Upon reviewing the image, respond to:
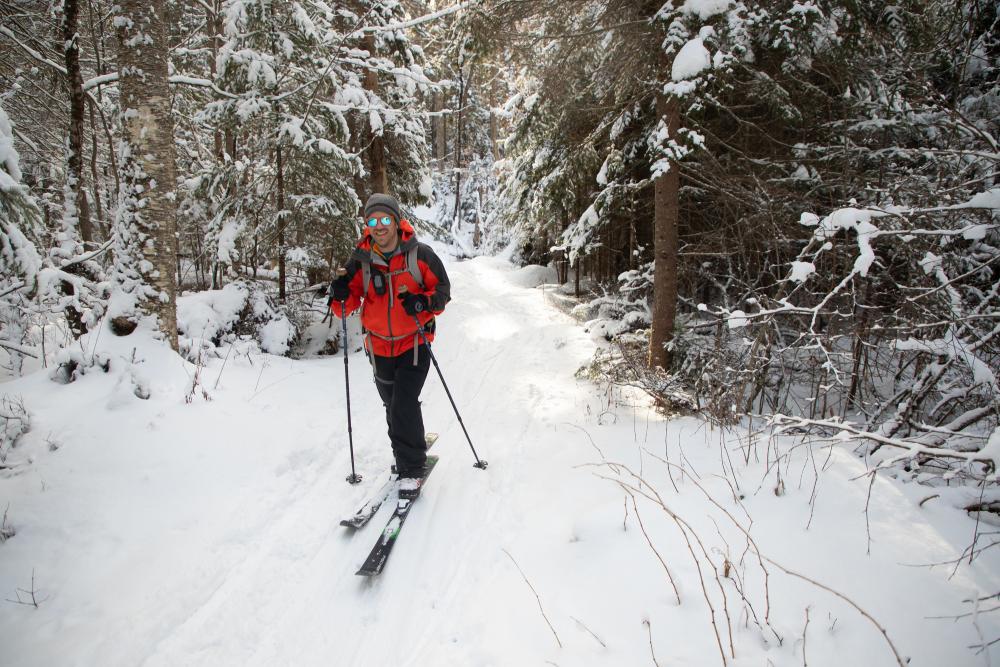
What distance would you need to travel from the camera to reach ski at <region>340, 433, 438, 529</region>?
365 cm

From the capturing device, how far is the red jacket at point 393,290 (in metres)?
4.04

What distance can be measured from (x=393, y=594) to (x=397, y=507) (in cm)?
88

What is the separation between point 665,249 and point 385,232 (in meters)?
4.22

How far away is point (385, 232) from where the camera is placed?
13.0ft

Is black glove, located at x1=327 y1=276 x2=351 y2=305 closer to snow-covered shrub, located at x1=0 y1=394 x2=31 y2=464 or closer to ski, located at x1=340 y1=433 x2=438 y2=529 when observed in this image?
ski, located at x1=340 y1=433 x2=438 y2=529

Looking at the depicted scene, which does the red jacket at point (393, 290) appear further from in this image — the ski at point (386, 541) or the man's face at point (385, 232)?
the ski at point (386, 541)

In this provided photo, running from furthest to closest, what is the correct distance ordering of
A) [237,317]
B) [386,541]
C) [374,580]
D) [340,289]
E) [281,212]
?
[281,212], [237,317], [340,289], [386,541], [374,580]

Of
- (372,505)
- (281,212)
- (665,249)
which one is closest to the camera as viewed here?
(372,505)

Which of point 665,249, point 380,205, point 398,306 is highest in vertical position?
point 380,205

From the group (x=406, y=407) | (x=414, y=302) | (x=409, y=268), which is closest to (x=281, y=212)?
(x=409, y=268)

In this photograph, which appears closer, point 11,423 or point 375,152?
point 11,423

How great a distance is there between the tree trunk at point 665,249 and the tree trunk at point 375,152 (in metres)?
6.97

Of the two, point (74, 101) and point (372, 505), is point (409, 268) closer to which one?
point (372, 505)

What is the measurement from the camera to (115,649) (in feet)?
8.54
